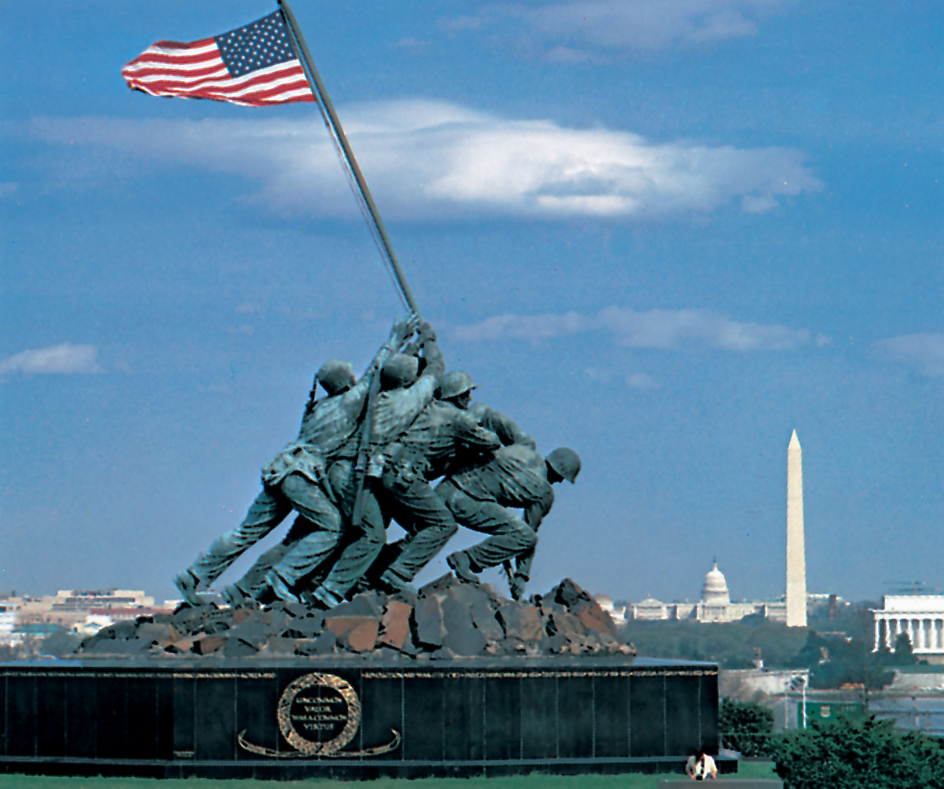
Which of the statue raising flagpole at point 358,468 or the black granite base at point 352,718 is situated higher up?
the statue raising flagpole at point 358,468

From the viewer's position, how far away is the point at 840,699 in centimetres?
5856

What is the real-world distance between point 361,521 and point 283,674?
2263mm

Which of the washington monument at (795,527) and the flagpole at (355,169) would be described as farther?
the washington monument at (795,527)

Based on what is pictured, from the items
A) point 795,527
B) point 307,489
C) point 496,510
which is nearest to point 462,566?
point 496,510

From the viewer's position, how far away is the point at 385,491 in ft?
53.6

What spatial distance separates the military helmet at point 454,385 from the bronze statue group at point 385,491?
0.6 inches

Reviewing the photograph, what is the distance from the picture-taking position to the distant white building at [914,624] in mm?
91438

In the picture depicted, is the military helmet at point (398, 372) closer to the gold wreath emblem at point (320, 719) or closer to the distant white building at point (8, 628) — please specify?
the gold wreath emblem at point (320, 719)

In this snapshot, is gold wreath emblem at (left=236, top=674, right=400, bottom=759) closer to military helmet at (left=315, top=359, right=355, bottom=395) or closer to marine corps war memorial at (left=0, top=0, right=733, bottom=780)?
marine corps war memorial at (left=0, top=0, right=733, bottom=780)

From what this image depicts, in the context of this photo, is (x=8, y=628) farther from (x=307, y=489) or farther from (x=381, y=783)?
(x=381, y=783)

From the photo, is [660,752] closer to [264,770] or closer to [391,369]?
[264,770]

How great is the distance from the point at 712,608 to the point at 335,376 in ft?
335

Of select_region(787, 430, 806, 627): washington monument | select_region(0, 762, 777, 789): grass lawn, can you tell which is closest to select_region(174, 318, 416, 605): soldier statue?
select_region(0, 762, 777, 789): grass lawn

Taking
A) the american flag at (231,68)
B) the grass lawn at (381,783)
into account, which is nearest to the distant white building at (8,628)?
the american flag at (231,68)
